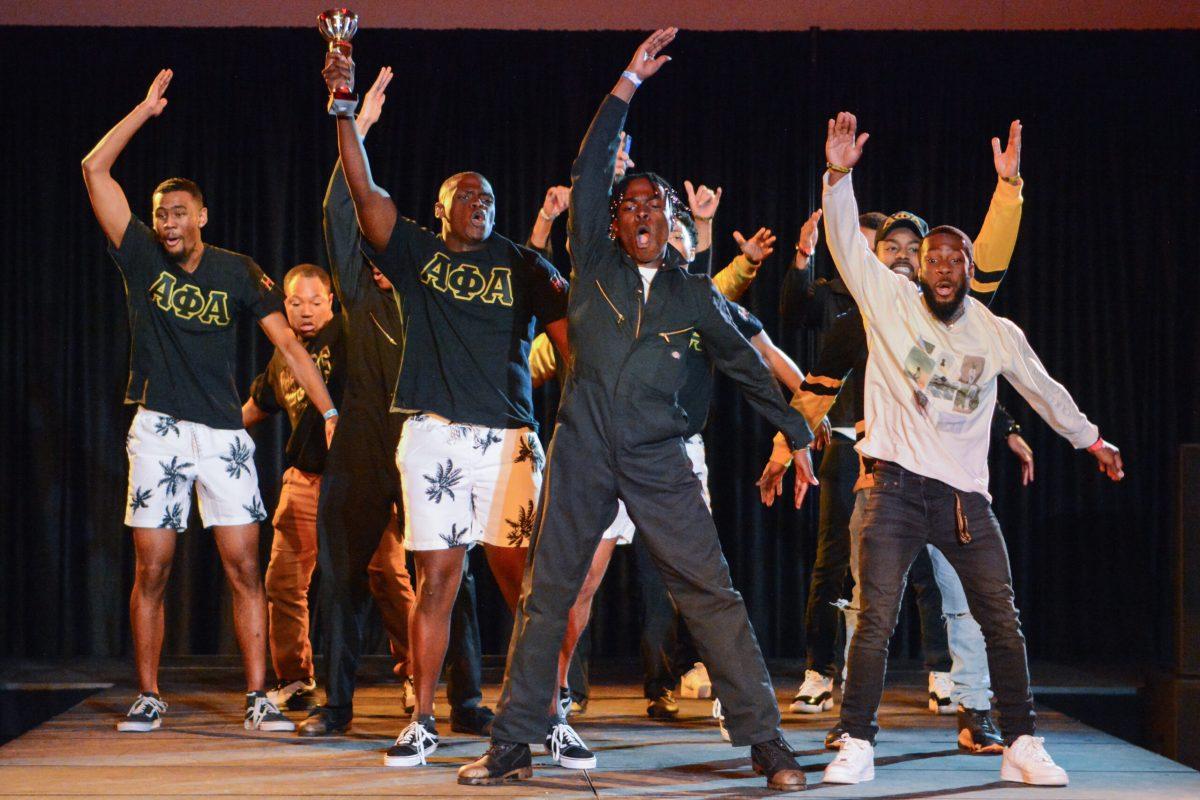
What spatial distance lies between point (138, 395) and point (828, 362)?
2409mm

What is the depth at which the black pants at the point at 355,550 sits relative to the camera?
4.59 meters

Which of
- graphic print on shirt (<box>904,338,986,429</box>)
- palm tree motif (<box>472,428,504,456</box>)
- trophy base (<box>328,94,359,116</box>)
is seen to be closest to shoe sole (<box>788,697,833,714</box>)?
graphic print on shirt (<box>904,338,986,429</box>)

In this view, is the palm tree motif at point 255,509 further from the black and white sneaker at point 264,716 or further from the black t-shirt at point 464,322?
the black t-shirt at point 464,322

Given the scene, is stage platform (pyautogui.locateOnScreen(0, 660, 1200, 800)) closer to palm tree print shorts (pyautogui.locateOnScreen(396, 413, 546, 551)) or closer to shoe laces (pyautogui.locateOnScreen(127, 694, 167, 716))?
shoe laces (pyautogui.locateOnScreen(127, 694, 167, 716))

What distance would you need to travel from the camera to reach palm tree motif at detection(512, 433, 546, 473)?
13.7ft

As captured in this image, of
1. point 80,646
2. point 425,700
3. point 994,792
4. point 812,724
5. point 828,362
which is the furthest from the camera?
point 80,646

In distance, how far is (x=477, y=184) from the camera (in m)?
4.20

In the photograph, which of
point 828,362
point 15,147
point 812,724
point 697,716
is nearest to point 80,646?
point 15,147

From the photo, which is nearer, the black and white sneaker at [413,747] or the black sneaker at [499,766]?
the black sneaker at [499,766]

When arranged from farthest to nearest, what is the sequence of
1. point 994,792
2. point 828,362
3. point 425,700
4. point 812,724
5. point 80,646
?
point 80,646 → point 812,724 → point 828,362 → point 425,700 → point 994,792

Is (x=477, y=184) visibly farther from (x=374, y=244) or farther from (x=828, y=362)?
(x=828, y=362)

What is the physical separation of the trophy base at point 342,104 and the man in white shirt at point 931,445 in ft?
4.58

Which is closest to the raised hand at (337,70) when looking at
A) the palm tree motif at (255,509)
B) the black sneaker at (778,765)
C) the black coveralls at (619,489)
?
the black coveralls at (619,489)

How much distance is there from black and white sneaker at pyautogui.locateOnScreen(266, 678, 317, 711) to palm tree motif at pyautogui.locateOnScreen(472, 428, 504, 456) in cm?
158
